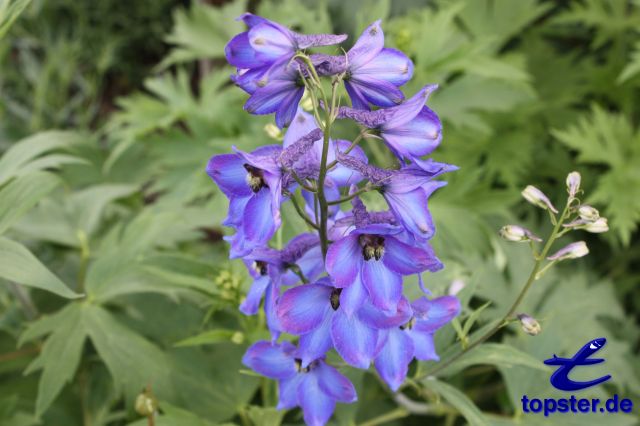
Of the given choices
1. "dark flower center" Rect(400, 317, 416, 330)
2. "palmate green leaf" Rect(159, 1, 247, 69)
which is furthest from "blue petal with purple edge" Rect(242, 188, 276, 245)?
"palmate green leaf" Rect(159, 1, 247, 69)

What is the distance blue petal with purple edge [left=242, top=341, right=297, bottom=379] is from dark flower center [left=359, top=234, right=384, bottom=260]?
1.13ft

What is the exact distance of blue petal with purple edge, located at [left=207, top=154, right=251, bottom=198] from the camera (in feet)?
2.99

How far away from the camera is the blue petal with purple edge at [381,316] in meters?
0.97

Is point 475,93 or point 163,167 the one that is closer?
point 475,93

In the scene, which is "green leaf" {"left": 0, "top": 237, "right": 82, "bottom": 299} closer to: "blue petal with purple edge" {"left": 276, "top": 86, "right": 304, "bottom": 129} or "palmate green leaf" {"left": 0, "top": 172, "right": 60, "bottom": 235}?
"palmate green leaf" {"left": 0, "top": 172, "right": 60, "bottom": 235}

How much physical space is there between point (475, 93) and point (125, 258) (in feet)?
4.39

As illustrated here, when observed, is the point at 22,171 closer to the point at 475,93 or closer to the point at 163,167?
the point at 163,167

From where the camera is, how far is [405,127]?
36.4 inches

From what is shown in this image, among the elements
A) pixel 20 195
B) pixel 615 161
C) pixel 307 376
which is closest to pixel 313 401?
pixel 307 376

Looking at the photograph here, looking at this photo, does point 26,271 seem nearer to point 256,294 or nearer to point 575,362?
point 256,294

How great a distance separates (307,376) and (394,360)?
194 mm

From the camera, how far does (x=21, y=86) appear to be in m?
3.89

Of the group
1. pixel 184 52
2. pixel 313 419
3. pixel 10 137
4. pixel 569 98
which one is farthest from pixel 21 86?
pixel 313 419

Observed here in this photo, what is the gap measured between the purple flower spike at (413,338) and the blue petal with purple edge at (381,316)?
5 cm
